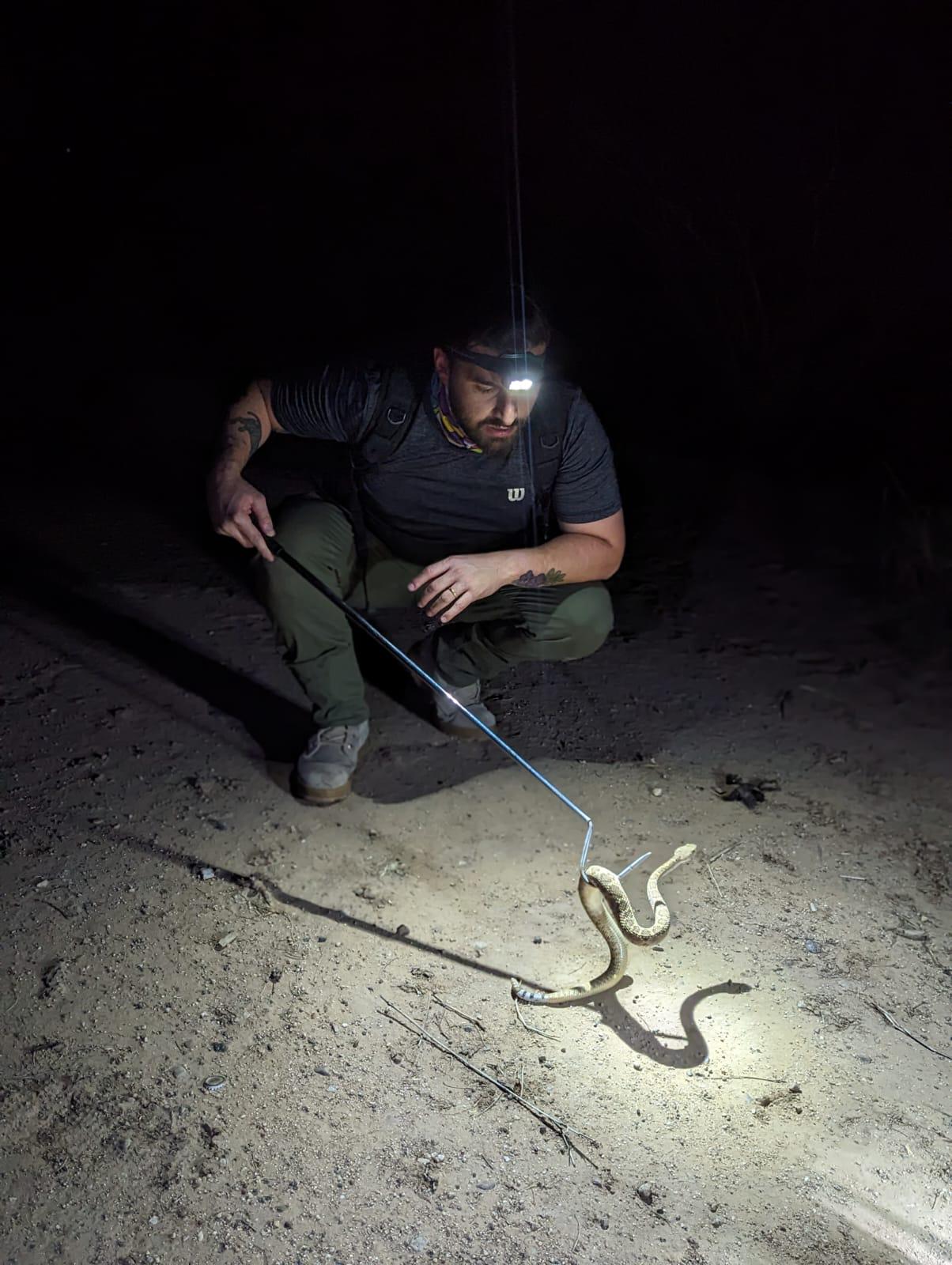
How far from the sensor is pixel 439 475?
346 centimetres

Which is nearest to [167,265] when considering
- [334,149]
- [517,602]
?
[334,149]

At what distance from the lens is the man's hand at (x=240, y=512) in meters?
3.13

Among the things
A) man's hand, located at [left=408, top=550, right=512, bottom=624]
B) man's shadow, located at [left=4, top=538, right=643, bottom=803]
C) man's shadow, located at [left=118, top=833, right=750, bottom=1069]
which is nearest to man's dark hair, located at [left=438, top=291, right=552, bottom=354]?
man's hand, located at [left=408, top=550, right=512, bottom=624]

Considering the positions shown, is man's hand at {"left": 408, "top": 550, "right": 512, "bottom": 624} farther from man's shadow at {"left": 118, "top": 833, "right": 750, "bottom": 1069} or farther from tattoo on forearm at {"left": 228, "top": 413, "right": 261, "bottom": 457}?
man's shadow at {"left": 118, "top": 833, "right": 750, "bottom": 1069}

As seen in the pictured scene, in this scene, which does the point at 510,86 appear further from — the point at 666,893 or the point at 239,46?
the point at 666,893

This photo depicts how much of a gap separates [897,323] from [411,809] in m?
4.89

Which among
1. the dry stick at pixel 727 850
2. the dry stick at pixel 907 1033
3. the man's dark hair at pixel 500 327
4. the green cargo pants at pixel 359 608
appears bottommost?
the dry stick at pixel 907 1033

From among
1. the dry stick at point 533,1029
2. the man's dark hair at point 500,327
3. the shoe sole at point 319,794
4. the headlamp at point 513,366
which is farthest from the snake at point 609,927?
the man's dark hair at point 500,327

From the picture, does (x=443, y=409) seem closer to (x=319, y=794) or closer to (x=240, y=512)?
(x=240, y=512)

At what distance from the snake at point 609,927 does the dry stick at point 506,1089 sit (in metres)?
0.25

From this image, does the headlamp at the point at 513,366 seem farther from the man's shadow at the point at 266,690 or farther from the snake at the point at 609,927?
the snake at the point at 609,927

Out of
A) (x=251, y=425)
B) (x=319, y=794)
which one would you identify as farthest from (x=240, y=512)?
(x=319, y=794)

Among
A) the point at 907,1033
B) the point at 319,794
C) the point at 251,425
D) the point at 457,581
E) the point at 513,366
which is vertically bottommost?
the point at 907,1033

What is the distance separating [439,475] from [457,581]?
528 mm
